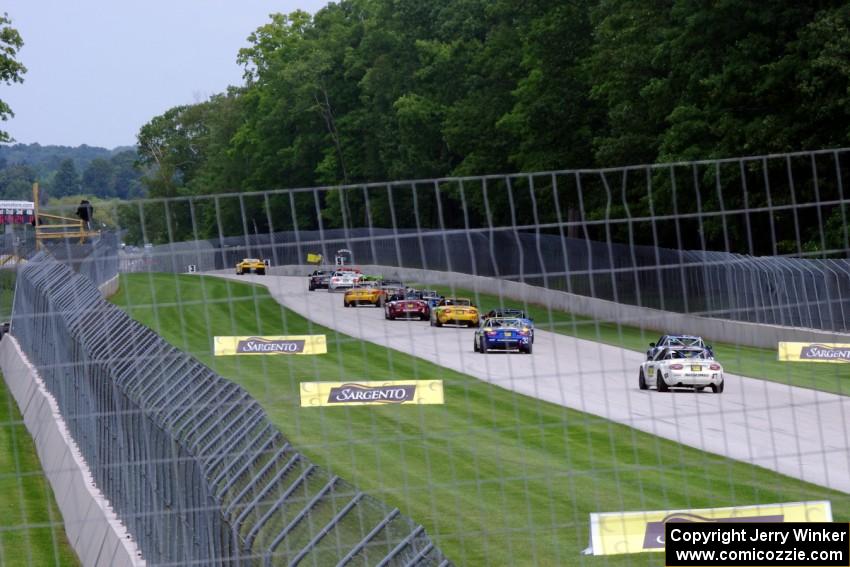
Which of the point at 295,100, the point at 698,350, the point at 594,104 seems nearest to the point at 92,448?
the point at 698,350

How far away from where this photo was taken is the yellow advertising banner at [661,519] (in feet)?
27.1

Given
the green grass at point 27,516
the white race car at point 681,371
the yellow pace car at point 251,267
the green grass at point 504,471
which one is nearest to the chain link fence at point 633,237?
the yellow pace car at point 251,267

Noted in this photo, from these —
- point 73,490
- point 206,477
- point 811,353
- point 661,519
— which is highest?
point 206,477

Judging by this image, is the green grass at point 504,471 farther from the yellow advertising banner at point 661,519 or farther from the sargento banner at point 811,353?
the sargento banner at point 811,353

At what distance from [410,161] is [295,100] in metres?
23.2

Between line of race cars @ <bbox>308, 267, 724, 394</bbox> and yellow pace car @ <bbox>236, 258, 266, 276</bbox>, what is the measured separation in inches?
14.5

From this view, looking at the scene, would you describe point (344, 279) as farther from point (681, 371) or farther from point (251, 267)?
point (681, 371)

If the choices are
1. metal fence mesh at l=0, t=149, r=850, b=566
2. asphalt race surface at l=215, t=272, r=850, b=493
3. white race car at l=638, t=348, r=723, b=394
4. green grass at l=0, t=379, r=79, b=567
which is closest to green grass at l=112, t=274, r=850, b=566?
metal fence mesh at l=0, t=149, r=850, b=566

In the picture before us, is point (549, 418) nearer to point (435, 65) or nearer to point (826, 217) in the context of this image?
point (826, 217)

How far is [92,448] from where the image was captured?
47.3 ft

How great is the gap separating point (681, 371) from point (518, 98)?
51468mm

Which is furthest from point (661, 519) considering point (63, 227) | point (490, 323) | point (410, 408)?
point (490, 323)

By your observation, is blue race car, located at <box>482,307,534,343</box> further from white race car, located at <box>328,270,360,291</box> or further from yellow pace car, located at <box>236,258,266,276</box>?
yellow pace car, located at <box>236,258,266,276</box>

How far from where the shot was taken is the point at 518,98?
7912cm
